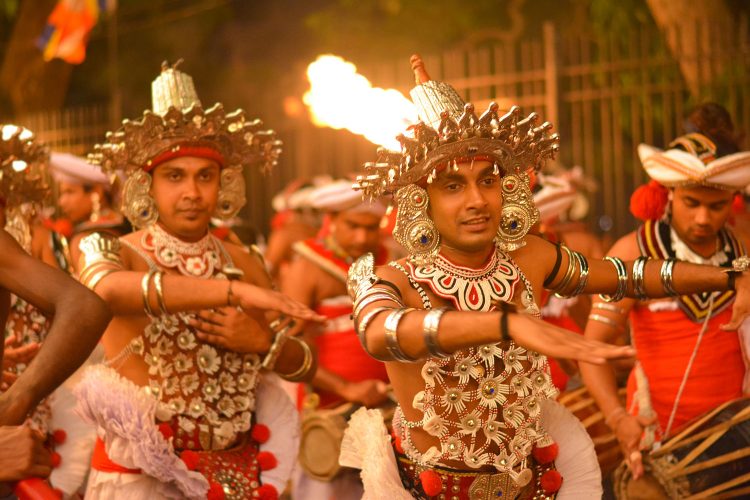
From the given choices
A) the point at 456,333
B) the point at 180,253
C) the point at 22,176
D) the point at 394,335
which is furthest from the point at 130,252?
the point at 456,333

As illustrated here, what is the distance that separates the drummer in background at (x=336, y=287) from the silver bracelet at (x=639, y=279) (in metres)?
2.59

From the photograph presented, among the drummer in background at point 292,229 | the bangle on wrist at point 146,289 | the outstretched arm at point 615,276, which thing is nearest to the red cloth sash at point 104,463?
the bangle on wrist at point 146,289

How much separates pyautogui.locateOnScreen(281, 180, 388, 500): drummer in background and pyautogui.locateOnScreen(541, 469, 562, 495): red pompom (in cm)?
247

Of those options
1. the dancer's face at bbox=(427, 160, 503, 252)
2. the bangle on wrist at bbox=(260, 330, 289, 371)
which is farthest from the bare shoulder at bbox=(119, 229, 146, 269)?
the dancer's face at bbox=(427, 160, 503, 252)

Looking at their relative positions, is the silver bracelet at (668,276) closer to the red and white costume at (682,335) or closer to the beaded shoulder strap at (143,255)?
the red and white costume at (682,335)

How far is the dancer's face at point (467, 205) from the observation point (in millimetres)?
4016

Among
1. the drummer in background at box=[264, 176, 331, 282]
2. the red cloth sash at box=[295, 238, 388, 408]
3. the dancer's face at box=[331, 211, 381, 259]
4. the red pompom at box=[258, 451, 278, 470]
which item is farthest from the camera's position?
the drummer in background at box=[264, 176, 331, 282]

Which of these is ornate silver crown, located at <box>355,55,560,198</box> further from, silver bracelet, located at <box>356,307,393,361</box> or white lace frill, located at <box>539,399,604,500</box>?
white lace frill, located at <box>539,399,604,500</box>

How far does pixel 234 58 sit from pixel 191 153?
81.6 ft

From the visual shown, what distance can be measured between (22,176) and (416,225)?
7.54 ft

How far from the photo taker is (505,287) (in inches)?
163

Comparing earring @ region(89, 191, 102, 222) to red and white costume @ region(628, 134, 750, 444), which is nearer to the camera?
red and white costume @ region(628, 134, 750, 444)

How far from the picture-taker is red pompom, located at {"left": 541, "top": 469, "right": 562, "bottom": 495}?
4273mm

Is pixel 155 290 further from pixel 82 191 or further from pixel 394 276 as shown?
pixel 82 191
